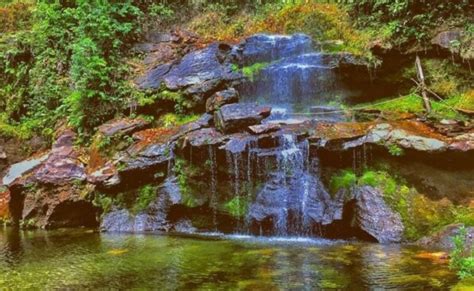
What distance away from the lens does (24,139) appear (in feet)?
57.8

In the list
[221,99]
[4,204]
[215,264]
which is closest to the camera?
[215,264]

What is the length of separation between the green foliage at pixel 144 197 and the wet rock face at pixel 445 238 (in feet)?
21.4

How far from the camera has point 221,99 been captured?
13875mm

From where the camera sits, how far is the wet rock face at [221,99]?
13.8m

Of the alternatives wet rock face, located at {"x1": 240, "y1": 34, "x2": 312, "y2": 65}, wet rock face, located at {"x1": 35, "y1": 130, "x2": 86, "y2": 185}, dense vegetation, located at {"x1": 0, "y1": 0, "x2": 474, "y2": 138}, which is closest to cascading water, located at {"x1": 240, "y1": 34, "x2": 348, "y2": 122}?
wet rock face, located at {"x1": 240, "y1": 34, "x2": 312, "y2": 65}

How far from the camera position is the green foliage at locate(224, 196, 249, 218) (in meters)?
12.0

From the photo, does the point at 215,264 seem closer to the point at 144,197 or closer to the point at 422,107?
the point at 144,197

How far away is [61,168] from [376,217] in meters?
8.63

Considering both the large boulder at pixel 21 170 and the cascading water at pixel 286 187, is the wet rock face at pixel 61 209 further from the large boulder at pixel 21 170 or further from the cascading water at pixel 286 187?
the cascading water at pixel 286 187

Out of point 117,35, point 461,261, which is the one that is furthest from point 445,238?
point 117,35

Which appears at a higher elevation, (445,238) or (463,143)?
(463,143)

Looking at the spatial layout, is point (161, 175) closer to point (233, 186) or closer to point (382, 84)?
point (233, 186)

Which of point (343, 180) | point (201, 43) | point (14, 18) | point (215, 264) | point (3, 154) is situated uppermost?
point (14, 18)

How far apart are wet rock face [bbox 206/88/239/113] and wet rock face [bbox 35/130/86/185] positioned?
13.0 ft
